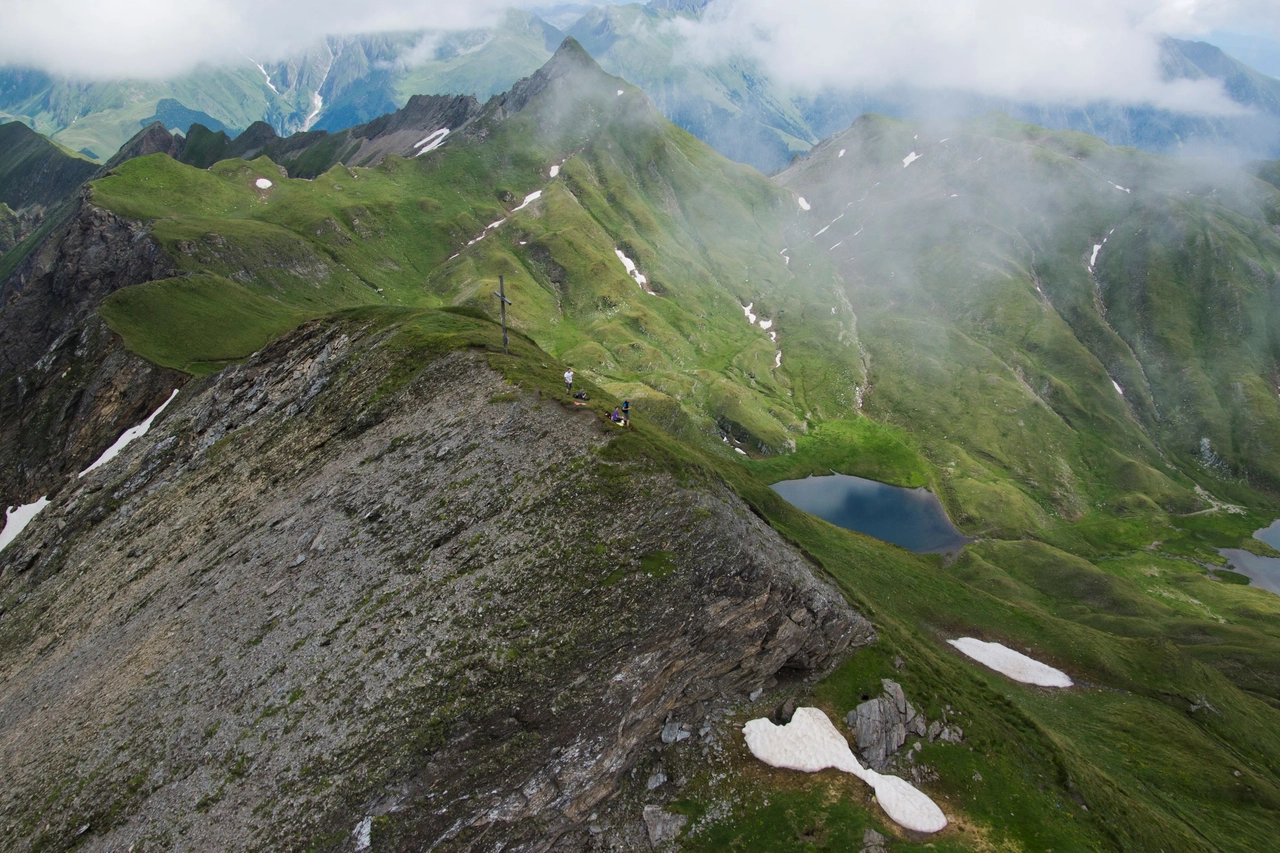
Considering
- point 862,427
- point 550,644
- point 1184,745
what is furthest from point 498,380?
point 862,427

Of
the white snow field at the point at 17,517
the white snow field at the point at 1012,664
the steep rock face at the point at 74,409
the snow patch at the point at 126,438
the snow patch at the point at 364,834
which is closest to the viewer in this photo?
the snow patch at the point at 364,834

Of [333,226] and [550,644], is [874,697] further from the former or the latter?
[333,226]

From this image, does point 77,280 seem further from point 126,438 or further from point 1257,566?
point 1257,566

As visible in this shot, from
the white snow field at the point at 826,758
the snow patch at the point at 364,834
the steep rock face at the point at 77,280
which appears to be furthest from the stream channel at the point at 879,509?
the steep rock face at the point at 77,280

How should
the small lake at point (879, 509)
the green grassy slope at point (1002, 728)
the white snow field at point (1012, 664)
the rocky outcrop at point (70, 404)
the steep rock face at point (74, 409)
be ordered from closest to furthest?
1. the green grassy slope at point (1002, 728)
2. the white snow field at point (1012, 664)
3. the steep rock face at point (74, 409)
4. the rocky outcrop at point (70, 404)
5. the small lake at point (879, 509)

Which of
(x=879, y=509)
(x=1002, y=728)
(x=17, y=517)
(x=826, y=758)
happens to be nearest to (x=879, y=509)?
(x=879, y=509)

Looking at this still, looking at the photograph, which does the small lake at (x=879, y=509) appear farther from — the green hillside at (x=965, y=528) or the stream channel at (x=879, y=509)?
the green hillside at (x=965, y=528)

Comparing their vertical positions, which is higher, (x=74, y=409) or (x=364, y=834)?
(x=74, y=409)

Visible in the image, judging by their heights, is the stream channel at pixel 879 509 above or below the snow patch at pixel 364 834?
below
